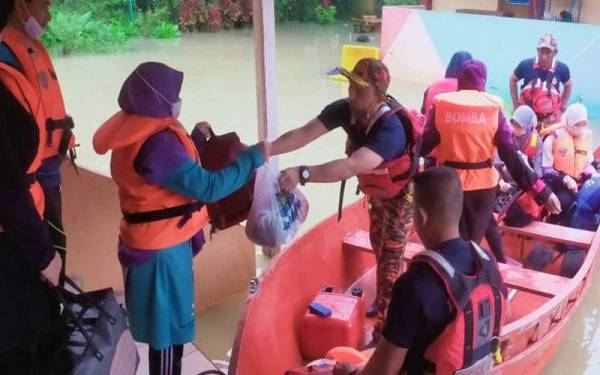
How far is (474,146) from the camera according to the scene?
3.42 m

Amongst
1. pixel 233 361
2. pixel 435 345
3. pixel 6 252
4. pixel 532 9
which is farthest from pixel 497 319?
pixel 532 9

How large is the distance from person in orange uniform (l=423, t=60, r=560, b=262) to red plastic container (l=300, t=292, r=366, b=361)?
0.78 m

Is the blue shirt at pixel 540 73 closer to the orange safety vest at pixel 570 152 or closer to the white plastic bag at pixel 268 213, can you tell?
the orange safety vest at pixel 570 152

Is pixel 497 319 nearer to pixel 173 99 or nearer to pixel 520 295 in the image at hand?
pixel 173 99

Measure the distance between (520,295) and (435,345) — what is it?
8.79ft

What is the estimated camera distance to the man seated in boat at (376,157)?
110 inches

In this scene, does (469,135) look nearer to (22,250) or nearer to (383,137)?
(383,137)

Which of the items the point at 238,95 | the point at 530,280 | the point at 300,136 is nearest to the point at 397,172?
the point at 300,136

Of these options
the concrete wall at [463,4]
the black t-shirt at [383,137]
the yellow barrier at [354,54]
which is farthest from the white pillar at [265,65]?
the concrete wall at [463,4]

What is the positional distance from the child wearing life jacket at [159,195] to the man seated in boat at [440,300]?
81 centimetres

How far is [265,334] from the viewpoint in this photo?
9.62 feet

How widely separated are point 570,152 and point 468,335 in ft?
11.2

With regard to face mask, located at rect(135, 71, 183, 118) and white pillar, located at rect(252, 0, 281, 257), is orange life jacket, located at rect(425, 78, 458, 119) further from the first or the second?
face mask, located at rect(135, 71, 183, 118)

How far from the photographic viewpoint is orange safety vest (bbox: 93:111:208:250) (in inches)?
86.7
